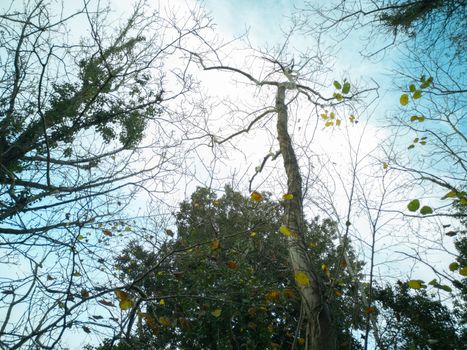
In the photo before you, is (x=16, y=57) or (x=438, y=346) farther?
(x=438, y=346)

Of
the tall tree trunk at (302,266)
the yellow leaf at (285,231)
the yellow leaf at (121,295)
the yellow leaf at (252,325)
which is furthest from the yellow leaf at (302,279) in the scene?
the yellow leaf at (252,325)

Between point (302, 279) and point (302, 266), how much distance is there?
19 centimetres

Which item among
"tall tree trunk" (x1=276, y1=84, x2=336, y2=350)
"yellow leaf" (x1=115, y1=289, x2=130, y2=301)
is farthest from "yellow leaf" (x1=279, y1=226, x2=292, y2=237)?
"yellow leaf" (x1=115, y1=289, x2=130, y2=301)

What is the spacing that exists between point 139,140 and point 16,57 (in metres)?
3.23

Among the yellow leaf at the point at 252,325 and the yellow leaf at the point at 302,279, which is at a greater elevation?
the yellow leaf at the point at 252,325

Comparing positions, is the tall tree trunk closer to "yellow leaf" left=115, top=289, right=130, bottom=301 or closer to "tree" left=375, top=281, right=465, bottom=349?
"yellow leaf" left=115, top=289, right=130, bottom=301

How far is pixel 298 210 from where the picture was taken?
9.41ft

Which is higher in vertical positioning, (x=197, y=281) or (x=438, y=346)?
(x=438, y=346)

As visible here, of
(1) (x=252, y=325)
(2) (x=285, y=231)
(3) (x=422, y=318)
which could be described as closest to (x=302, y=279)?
(2) (x=285, y=231)

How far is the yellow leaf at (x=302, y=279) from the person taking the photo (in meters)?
2.40

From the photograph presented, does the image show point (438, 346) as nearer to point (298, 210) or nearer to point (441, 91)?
point (441, 91)

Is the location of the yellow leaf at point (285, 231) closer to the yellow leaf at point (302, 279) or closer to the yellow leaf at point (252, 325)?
the yellow leaf at point (302, 279)

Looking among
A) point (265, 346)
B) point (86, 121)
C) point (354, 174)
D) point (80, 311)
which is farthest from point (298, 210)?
point (86, 121)

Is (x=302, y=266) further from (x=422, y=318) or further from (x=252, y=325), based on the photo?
(x=422, y=318)
